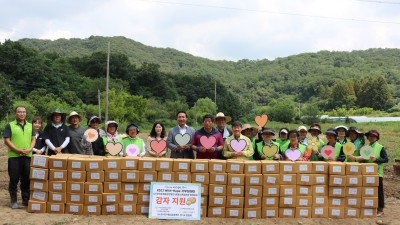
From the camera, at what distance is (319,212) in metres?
6.64

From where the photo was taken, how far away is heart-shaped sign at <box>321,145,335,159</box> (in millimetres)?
6918

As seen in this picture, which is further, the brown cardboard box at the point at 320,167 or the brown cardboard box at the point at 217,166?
the brown cardboard box at the point at 320,167

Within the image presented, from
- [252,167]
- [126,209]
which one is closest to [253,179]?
[252,167]

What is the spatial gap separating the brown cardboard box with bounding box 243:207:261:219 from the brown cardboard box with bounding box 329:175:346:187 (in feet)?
4.07

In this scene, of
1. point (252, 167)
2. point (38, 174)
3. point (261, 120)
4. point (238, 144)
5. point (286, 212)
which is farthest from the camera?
point (261, 120)

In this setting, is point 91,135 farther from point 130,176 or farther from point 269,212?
point 269,212

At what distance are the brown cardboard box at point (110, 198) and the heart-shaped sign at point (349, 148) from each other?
379 cm

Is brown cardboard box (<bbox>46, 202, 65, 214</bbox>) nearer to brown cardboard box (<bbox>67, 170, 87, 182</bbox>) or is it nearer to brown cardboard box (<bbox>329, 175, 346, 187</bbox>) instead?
brown cardboard box (<bbox>67, 170, 87, 182</bbox>)

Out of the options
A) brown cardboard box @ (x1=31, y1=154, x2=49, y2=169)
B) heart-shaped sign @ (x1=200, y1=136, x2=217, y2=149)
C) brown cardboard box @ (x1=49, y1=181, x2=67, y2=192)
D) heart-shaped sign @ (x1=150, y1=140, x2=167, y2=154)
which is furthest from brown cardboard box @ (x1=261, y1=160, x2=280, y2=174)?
brown cardboard box @ (x1=31, y1=154, x2=49, y2=169)

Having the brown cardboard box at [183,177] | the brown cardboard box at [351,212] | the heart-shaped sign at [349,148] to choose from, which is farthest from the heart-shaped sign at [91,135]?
the brown cardboard box at [351,212]

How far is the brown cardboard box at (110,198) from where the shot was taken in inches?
252

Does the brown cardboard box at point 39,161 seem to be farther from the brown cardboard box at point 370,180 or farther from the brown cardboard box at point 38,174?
the brown cardboard box at point 370,180

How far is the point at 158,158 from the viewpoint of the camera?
21.2ft

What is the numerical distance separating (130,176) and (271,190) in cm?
223
